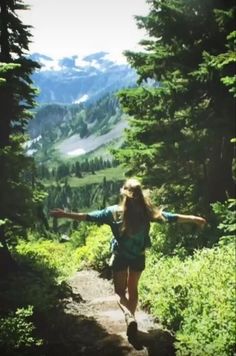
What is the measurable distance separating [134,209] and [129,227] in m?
0.31

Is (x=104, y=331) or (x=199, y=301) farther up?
(x=199, y=301)

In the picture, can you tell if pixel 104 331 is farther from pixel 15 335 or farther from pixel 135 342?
pixel 15 335

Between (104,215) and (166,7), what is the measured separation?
10927 millimetres

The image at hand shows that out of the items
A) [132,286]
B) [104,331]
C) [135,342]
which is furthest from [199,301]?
[104,331]

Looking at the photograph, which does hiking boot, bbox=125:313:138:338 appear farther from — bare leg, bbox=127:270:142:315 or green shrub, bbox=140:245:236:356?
green shrub, bbox=140:245:236:356

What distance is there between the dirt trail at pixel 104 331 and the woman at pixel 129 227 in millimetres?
617

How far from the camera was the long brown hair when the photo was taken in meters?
8.24

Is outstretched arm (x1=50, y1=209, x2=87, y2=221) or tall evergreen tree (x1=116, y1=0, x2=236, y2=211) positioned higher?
tall evergreen tree (x1=116, y1=0, x2=236, y2=211)

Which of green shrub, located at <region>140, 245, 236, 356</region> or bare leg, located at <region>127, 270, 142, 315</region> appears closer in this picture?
Result: green shrub, located at <region>140, 245, 236, 356</region>

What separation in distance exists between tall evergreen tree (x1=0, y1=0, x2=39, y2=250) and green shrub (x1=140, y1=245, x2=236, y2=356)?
467 cm

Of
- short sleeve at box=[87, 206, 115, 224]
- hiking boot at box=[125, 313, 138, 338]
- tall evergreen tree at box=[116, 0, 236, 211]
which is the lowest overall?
hiking boot at box=[125, 313, 138, 338]

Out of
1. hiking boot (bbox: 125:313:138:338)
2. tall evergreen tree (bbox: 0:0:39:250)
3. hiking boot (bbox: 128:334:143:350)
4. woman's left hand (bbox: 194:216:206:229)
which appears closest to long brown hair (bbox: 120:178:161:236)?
woman's left hand (bbox: 194:216:206:229)

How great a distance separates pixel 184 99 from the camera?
17.1 m

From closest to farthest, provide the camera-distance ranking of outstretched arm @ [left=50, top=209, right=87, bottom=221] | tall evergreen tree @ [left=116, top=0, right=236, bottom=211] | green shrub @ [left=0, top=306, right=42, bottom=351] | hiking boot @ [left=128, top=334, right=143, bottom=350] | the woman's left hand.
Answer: outstretched arm @ [left=50, top=209, right=87, bottom=221] < hiking boot @ [left=128, top=334, right=143, bottom=350] < the woman's left hand < green shrub @ [left=0, top=306, right=42, bottom=351] < tall evergreen tree @ [left=116, top=0, right=236, bottom=211]
